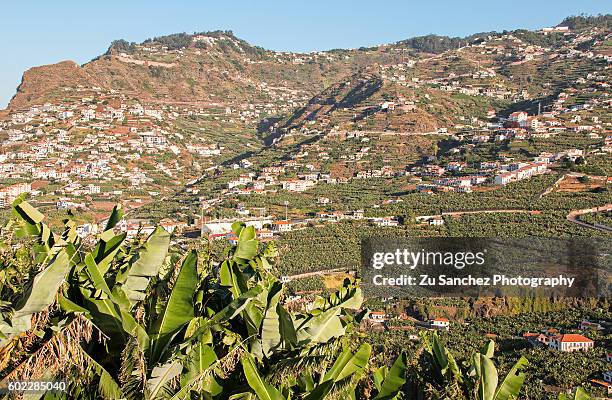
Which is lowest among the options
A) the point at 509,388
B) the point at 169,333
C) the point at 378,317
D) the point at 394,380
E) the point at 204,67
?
the point at 378,317

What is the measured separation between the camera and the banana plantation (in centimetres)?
218

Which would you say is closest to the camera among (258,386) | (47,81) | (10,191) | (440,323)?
(258,386)

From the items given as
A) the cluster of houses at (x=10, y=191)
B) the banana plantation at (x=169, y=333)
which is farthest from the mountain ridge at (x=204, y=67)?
the banana plantation at (x=169, y=333)

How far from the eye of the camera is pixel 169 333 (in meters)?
2.44

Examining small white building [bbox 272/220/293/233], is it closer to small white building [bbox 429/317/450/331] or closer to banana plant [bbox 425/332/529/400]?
small white building [bbox 429/317/450/331]

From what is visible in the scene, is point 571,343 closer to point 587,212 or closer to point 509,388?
point 509,388

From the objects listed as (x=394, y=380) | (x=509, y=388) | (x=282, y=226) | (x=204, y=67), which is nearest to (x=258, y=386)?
(x=394, y=380)

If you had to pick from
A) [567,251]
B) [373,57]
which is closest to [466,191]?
[567,251]

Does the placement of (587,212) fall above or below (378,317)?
above

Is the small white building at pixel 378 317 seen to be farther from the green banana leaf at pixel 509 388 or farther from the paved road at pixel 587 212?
the green banana leaf at pixel 509 388

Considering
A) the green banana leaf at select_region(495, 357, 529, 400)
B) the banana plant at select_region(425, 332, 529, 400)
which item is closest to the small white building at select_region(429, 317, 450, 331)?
the banana plant at select_region(425, 332, 529, 400)

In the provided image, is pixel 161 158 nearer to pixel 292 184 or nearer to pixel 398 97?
pixel 292 184

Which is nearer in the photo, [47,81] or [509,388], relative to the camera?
[509,388]

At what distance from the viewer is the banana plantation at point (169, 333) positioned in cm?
218
